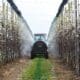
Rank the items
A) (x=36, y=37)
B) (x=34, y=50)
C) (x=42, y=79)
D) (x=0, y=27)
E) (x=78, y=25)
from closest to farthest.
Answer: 1. (x=42, y=79)
2. (x=78, y=25)
3. (x=0, y=27)
4. (x=34, y=50)
5. (x=36, y=37)

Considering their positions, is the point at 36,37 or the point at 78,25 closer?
the point at 78,25

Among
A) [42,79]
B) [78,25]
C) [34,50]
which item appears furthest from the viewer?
[34,50]

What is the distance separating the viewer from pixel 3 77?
1363cm

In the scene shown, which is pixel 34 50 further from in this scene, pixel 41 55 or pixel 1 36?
pixel 1 36

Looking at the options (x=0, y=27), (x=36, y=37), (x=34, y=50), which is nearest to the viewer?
(x=0, y=27)

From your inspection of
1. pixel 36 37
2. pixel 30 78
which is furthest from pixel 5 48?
pixel 36 37

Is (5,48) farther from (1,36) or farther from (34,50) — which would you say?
(34,50)

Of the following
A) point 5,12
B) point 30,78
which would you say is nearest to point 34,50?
point 5,12

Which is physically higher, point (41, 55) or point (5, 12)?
point (5, 12)

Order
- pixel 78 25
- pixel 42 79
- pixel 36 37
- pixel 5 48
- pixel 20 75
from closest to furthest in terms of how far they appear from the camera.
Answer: pixel 42 79 < pixel 20 75 < pixel 78 25 < pixel 5 48 < pixel 36 37

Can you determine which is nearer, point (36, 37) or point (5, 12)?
point (5, 12)

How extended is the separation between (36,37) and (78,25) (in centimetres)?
2177

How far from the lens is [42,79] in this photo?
13117mm

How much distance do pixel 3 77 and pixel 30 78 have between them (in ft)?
3.13
